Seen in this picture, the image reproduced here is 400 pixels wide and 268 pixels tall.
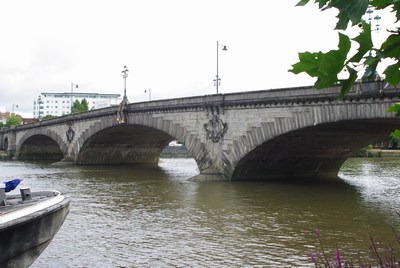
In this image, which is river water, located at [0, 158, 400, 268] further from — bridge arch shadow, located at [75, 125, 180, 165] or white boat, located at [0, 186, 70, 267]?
bridge arch shadow, located at [75, 125, 180, 165]

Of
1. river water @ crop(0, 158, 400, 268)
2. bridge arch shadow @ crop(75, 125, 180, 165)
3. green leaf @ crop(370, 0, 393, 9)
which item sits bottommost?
river water @ crop(0, 158, 400, 268)

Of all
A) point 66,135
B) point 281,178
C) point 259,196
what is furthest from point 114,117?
point 259,196

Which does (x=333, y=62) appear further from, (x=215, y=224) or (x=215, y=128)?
(x=215, y=128)

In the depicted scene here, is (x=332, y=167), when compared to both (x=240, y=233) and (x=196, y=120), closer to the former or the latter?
(x=196, y=120)

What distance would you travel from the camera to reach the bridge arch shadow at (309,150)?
29166 millimetres

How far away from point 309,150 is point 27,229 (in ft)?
89.9

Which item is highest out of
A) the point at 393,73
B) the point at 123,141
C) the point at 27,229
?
the point at 393,73

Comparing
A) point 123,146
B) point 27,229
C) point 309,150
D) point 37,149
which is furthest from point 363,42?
point 37,149

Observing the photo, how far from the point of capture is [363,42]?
2346 mm

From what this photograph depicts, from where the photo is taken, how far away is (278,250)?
13203 mm

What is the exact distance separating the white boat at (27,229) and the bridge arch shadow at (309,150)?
18.5 meters

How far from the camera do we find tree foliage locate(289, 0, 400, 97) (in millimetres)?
2266

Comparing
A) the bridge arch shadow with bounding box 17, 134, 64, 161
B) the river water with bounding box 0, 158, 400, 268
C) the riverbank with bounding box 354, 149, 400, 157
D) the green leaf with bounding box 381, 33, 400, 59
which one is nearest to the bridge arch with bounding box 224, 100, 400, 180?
the river water with bounding box 0, 158, 400, 268

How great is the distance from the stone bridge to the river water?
3200mm
